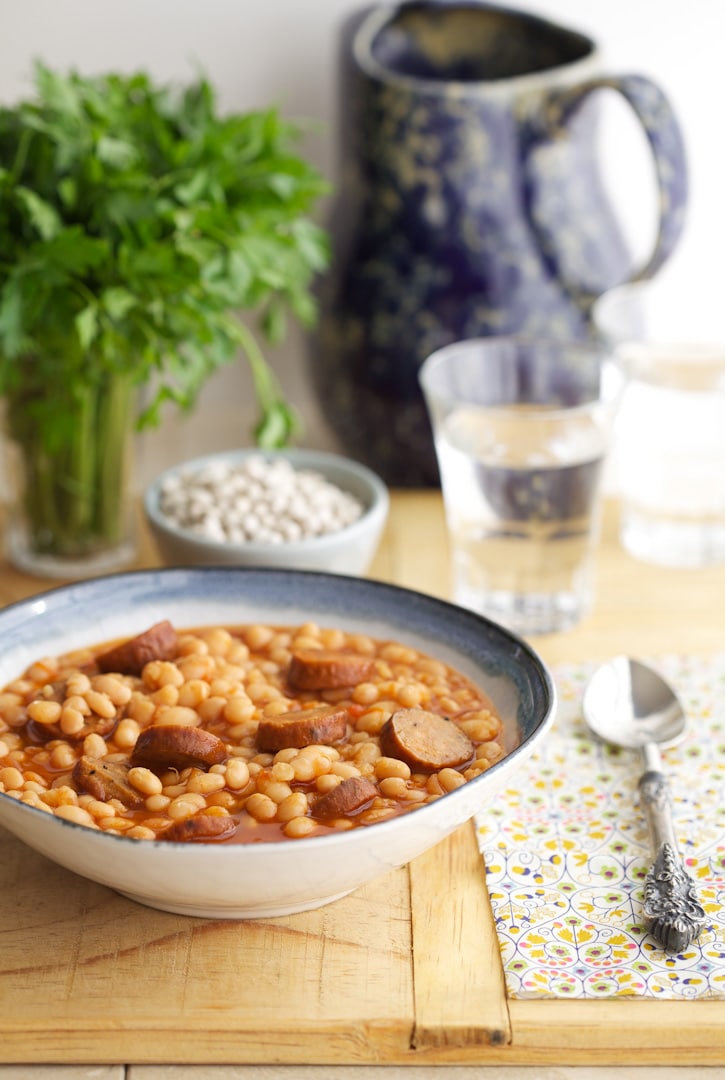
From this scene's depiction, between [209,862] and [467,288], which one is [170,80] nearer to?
[467,288]

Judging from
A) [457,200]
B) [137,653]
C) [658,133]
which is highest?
[658,133]

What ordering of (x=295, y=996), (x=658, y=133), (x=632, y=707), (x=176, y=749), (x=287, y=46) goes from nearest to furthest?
(x=295, y=996) < (x=176, y=749) < (x=632, y=707) < (x=658, y=133) < (x=287, y=46)

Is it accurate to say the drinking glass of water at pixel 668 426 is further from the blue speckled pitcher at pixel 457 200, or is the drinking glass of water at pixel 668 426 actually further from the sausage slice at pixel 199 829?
the sausage slice at pixel 199 829

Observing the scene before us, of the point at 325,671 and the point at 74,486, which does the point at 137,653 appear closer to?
the point at 325,671

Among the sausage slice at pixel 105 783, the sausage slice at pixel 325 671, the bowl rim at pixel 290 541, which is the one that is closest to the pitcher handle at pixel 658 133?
the bowl rim at pixel 290 541

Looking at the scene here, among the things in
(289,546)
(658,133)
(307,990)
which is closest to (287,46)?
(658,133)

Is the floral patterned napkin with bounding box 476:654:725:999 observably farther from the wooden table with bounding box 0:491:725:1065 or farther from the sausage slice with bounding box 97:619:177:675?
the sausage slice with bounding box 97:619:177:675

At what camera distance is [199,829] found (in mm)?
1020

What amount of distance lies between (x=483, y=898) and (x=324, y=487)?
2.25ft

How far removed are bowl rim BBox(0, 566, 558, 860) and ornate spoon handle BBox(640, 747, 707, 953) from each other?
0.14 metres

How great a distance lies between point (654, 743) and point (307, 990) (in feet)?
1.57

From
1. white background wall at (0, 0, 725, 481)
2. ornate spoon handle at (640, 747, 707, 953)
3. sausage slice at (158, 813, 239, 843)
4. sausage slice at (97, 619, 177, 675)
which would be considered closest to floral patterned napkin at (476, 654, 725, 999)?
ornate spoon handle at (640, 747, 707, 953)

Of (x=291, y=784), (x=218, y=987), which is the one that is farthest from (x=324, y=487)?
(x=218, y=987)

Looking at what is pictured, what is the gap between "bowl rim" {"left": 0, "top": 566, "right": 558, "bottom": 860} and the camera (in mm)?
928
